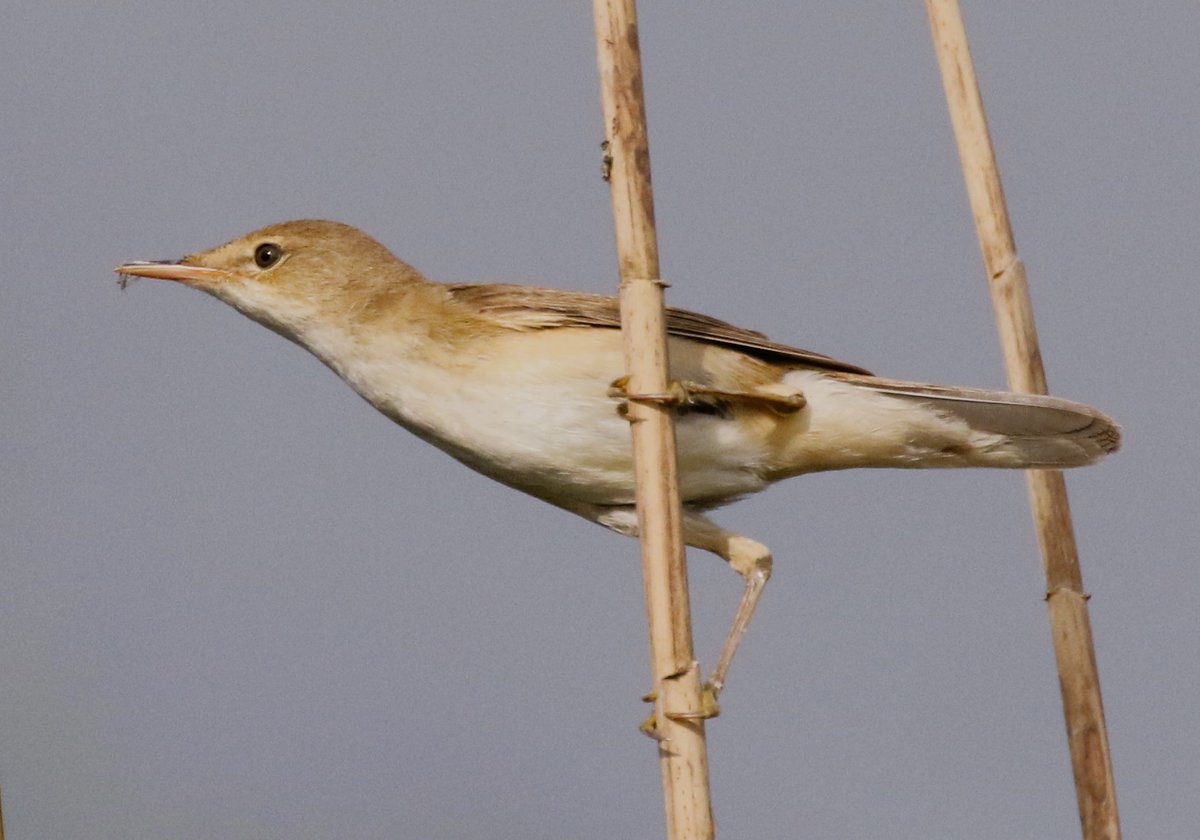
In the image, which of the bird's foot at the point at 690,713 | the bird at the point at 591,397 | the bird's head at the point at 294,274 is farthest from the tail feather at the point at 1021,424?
the bird's head at the point at 294,274

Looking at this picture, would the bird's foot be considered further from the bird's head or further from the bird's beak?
the bird's beak

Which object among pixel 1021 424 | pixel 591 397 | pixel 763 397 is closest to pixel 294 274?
pixel 591 397

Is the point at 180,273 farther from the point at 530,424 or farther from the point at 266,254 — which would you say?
the point at 530,424

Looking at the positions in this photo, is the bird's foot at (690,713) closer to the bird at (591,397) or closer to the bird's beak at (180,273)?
the bird at (591,397)

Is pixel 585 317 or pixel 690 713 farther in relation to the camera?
pixel 585 317

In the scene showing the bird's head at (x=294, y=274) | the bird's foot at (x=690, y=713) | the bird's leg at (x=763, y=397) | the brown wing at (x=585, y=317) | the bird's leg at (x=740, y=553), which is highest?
the bird's head at (x=294, y=274)

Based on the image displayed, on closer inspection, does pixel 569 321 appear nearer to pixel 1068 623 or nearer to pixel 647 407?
pixel 647 407

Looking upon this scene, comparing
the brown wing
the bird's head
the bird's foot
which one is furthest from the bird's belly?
the bird's foot
